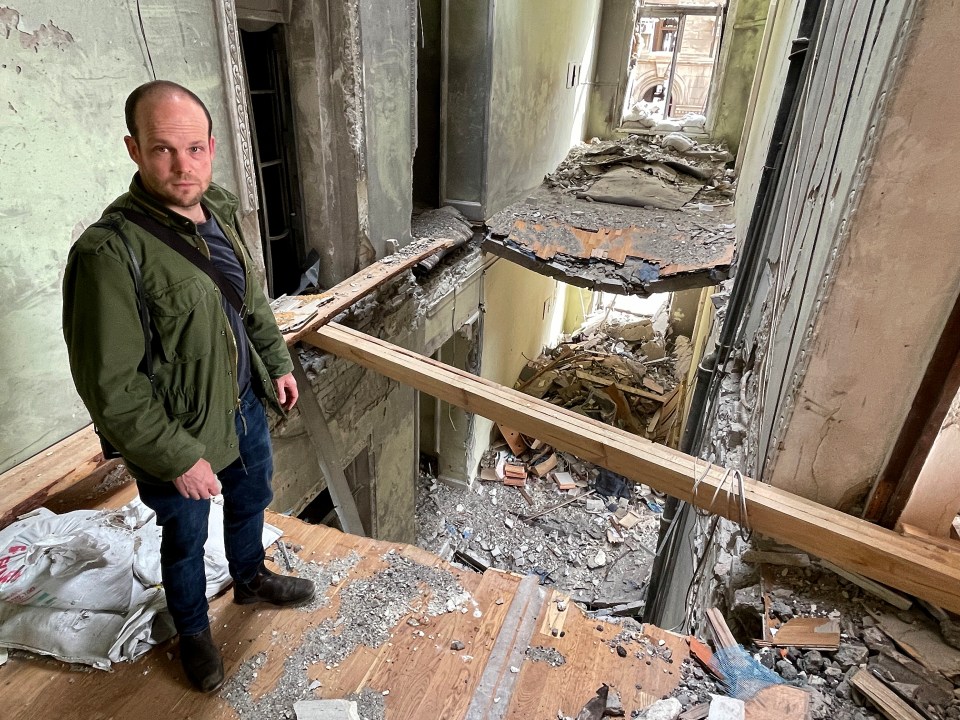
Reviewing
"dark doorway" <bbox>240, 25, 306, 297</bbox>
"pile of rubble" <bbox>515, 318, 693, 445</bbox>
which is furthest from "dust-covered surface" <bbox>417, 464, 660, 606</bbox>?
"dark doorway" <bbox>240, 25, 306, 297</bbox>

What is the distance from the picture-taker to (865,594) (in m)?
1.97

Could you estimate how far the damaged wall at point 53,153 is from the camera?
2090mm

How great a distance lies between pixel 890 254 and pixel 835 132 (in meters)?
0.72

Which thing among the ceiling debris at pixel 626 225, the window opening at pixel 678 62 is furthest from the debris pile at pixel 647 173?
the window opening at pixel 678 62

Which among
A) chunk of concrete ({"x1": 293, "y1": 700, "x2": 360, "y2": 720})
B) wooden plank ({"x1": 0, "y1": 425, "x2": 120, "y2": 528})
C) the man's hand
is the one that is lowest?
chunk of concrete ({"x1": 293, "y1": 700, "x2": 360, "y2": 720})

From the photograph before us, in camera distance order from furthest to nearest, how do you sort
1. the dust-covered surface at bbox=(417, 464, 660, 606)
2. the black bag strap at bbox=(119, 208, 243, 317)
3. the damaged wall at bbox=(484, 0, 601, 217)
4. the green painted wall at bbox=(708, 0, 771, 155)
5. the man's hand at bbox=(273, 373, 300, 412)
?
the green painted wall at bbox=(708, 0, 771, 155) → the dust-covered surface at bbox=(417, 464, 660, 606) → the damaged wall at bbox=(484, 0, 601, 217) → the man's hand at bbox=(273, 373, 300, 412) → the black bag strap at bbox=(119, 208, 243, 317)

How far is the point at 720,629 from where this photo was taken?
197cm

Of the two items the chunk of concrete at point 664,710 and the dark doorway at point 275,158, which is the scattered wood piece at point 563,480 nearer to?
the dark doorway at point 275,158

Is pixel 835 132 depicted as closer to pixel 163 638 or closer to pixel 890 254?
pixel 890 254

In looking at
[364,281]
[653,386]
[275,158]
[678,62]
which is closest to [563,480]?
[653,386]

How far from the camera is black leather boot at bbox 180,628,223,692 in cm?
185

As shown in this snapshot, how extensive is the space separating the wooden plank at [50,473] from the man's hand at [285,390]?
0.94m

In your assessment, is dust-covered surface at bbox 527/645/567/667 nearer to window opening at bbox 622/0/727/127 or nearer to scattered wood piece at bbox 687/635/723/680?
scattered wood piece at bbox 687/635/723/680

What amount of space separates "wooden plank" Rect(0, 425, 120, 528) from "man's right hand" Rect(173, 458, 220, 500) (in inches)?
43.1
